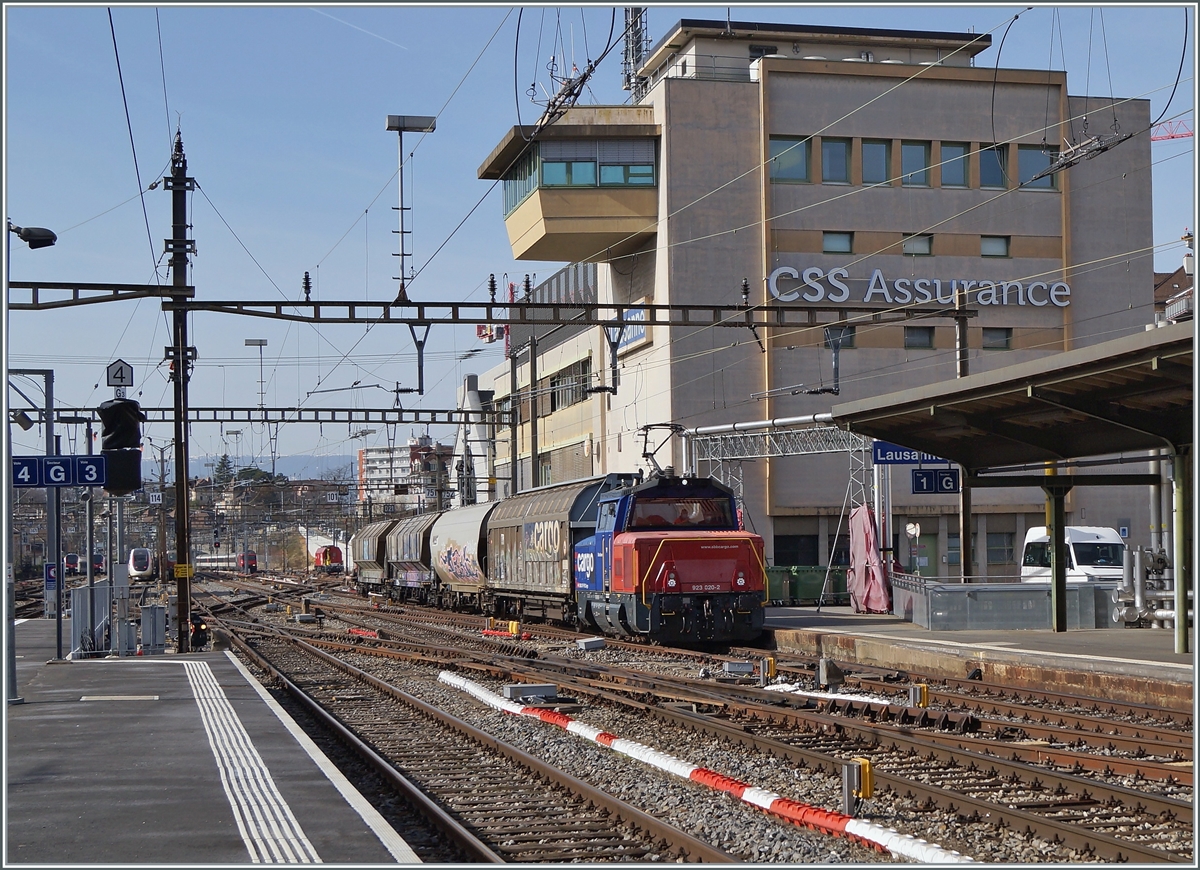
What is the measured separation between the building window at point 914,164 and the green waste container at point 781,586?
51.2ft

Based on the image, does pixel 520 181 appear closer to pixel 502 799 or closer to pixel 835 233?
pixel 835 233

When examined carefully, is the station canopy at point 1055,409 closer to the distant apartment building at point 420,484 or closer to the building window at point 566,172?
the building window at point 566,172

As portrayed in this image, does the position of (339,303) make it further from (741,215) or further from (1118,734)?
(741,215)

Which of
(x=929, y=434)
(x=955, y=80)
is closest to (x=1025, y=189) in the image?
(x=955, y=80)

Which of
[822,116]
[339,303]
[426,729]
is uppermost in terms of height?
[822,116]

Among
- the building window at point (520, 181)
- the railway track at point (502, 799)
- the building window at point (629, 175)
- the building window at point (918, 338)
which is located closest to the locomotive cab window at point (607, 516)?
the railway track at point (502, 799)

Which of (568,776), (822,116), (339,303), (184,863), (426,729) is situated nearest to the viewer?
(184,863)

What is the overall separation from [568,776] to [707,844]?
2.61m

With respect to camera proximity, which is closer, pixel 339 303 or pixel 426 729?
pixel 426 729

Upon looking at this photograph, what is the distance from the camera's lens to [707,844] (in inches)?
320

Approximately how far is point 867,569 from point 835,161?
19.3 meters

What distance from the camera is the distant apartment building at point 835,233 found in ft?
147

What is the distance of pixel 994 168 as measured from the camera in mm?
47312

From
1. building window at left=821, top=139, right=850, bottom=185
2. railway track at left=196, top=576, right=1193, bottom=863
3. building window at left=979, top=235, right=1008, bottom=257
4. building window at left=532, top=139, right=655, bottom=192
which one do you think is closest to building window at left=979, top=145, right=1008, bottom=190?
building window at left=979, top=235, right=1008, bottom=257
